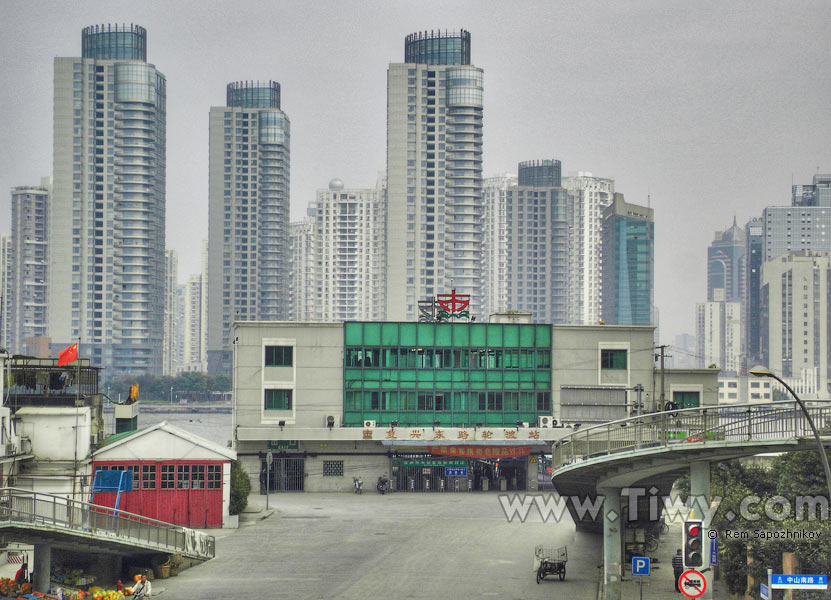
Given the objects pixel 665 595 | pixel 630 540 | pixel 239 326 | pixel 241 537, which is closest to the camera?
pixel 665 595

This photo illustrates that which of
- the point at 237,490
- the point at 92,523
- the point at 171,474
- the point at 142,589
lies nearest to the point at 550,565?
the point at 142,589

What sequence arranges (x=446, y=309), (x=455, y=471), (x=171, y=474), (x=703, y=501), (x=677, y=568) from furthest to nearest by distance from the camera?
(x=446, y=309) → (x=455, y=471) → (x=171, y=474) → (x=677, y=568) → (x=703, y=501)

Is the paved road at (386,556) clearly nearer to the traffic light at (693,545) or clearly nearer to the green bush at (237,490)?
the green bush at (237,490)

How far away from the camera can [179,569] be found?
51094 mm

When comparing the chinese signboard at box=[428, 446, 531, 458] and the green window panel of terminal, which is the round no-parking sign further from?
the green window panel of terminal

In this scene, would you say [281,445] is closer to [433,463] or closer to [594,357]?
[433,463]

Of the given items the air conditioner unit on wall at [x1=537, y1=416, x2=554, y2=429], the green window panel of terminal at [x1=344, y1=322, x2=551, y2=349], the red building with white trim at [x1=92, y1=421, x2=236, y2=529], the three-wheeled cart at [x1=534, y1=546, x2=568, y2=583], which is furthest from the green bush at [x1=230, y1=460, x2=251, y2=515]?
the air conditioner unit on wall at [x1=537, y1=416, x2=554, y2=429]

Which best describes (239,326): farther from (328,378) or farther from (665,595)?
(665,595)

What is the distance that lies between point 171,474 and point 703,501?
100.0 ft

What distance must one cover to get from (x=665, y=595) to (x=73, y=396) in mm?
28071

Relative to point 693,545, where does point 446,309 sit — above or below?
above

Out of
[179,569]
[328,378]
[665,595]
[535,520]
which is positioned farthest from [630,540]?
[328,378]

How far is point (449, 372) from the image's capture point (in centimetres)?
8456

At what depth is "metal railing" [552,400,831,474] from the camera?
37.0 m
